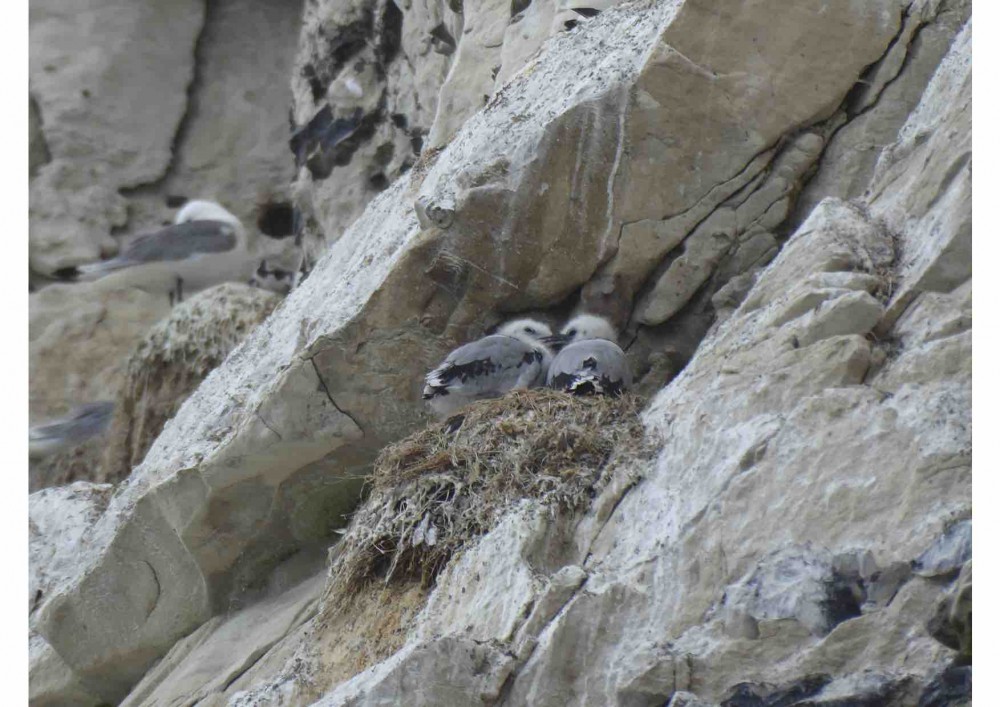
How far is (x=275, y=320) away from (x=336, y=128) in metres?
3.91

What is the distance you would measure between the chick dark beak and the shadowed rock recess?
207mm

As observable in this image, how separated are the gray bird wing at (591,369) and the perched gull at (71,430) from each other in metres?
5.69

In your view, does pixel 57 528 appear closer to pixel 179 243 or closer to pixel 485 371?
pixel 485 371

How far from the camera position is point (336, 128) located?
10961mm

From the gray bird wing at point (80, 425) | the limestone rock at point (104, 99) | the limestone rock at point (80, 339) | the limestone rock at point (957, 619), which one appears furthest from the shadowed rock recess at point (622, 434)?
the limestone rock at point (104, 99)

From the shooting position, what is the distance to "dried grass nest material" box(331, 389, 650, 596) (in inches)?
210

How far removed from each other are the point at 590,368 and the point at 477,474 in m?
0.76

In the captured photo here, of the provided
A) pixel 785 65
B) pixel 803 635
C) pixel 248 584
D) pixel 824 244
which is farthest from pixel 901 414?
pixel 248 584

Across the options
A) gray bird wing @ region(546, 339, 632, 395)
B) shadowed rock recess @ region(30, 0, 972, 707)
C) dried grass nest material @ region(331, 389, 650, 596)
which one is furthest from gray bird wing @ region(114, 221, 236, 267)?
dried grass nest material @ region(331, 389, 650, 596)

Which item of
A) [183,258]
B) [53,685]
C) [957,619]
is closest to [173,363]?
[183,258]

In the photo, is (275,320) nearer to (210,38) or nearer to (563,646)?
(563,646)

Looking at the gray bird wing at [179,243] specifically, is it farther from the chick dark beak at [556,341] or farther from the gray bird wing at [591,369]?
the gray bird wing at [591,369]

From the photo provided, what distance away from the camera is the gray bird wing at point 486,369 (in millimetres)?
6367

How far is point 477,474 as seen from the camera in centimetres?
556
